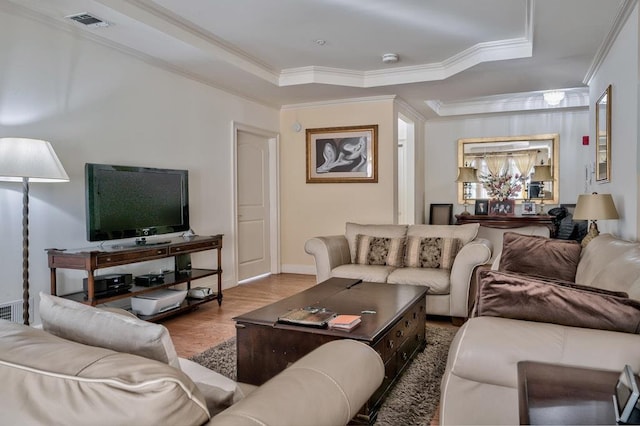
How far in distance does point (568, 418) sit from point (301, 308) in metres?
1.89

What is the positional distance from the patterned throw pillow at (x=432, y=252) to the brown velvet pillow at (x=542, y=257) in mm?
775

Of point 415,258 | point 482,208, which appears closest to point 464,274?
point 415,258

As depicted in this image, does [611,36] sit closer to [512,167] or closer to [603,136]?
[603,136]

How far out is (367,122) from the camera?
A: 614cm

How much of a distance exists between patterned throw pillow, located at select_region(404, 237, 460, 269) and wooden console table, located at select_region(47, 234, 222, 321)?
6.63 ft

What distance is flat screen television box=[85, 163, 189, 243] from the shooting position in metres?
3.61

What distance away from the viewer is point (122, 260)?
3523 mm

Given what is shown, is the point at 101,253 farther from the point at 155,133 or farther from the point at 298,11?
the point at 298,11

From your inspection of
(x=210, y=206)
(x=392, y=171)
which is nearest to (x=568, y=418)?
(x=210, y=206)

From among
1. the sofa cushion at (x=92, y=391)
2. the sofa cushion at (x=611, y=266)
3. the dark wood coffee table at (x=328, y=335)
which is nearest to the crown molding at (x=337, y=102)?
the sofa cushion at (x=611, y=266)

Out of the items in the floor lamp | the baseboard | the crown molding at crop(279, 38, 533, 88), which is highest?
the crown molding at crop(279, 38, 533, 88)

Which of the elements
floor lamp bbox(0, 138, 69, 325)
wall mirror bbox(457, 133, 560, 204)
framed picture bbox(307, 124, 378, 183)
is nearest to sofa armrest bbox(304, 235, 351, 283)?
framed picture bbox(307, 124, 378, 183)

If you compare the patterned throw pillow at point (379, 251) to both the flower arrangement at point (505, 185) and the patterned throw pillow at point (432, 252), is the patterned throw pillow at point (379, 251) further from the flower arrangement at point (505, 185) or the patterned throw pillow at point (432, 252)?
the flower arrangement at point (505, 185)

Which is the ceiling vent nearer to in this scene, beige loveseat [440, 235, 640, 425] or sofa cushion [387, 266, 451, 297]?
sofa cushion [387, 266, 451, 297]
